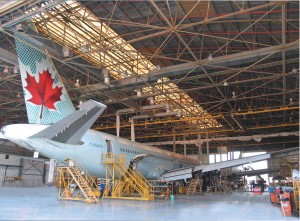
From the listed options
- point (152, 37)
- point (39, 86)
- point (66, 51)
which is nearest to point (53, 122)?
point (39, 86)

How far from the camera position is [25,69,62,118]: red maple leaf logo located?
50.4 feet

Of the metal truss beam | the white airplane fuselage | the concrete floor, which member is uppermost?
the metal truss beam

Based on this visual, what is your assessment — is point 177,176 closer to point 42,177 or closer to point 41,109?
point 41,109

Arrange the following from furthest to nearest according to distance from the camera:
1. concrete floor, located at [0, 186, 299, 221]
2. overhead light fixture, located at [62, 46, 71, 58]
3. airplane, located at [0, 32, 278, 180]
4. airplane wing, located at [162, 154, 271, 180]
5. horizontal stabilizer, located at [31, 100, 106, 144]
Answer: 1. airplane wing, located at [162, 154, 271, 180]
2. overhead light fixture, located at [62, 46, 71, 58]
3. airplane, located at [0, 32, 278, 180]
4. horizontal stabilizer, located at [31, 100, 106, 144]
5. concrete floor, located at [0, 186, 299, 221]

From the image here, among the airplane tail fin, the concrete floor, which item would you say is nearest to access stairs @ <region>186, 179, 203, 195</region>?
the concrete floor

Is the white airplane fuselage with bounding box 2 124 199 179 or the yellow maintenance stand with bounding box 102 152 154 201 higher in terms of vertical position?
the white airplane fuselage with bounding box 2 124 199 179

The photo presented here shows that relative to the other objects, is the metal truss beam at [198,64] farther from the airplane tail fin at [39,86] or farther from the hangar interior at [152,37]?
the airplane tail fin at [39,86]

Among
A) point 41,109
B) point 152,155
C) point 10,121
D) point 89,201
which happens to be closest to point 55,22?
point 41,109

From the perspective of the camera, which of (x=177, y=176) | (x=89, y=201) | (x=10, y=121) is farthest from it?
(x=10, y=121)

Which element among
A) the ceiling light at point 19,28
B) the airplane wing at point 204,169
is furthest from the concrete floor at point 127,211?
the ceiling light at point 19,28

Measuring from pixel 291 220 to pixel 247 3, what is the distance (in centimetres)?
1102

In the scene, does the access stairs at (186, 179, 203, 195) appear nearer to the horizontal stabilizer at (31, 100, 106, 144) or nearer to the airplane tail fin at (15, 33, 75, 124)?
the airplane tail fin at (15, 33, 75, 124)

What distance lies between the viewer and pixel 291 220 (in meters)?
10.3

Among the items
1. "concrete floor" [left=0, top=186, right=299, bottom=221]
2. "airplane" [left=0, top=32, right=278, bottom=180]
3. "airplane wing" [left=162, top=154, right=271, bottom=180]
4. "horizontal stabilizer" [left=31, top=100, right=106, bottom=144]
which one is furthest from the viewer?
"airplane wing" [left=162, top=154, right=271, bottom=180]
